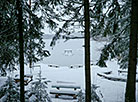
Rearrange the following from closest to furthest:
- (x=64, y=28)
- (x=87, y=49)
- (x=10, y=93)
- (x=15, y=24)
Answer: (x=87, y=49) < (x=15, y=24) < (x=64, y=28) < (x=10, y=93)

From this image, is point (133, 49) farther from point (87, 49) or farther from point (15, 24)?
point (15, 24)

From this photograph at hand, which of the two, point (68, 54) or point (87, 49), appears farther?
point (68, 54)

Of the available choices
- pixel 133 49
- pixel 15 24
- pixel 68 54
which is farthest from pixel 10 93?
pixel 68 54

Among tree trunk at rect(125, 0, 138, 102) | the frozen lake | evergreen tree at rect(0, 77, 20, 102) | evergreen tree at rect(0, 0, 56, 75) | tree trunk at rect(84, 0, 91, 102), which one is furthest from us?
the frozen lake

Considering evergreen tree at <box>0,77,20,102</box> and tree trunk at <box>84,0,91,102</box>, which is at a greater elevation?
tree trunk at <box>84,0,91,102</box>

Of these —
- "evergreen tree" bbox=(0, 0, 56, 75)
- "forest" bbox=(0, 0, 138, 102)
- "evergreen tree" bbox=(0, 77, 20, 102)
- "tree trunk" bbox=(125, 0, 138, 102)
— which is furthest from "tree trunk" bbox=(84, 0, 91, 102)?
"evergreen tree" bbox=(0, 77, 20, 102)

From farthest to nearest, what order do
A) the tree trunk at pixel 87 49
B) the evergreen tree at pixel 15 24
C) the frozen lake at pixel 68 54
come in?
the frozen lake at pixel 68 54 → the evergreen tree at pixel 15 24 → the tree trunk at pixel 87 49

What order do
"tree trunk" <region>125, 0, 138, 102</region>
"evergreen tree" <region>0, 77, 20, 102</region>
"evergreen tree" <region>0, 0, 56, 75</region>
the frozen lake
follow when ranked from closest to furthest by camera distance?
"tree trunk" <region>125, 0, 138, 102</region>
"evergreen tree" <region>0, 0, 56, 75</region>
"evergreen tree" <region>0, 77, 20, 102</region>
the frozen lake

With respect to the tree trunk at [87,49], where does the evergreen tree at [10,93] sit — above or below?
below

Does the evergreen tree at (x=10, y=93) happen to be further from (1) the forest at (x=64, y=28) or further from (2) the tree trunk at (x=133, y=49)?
(2) the tree trunk at (x=133, y=49)

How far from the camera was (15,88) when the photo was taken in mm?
5793

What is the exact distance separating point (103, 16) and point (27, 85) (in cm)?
845

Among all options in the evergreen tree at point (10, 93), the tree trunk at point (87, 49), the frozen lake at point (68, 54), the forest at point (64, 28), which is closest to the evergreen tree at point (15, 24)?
the forest at point (64, 28)

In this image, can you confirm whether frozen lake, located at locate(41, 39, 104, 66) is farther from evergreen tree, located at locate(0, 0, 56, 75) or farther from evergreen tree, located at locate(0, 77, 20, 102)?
evergreen tree, located at locate(0, 77, 20, 102)
